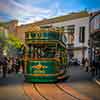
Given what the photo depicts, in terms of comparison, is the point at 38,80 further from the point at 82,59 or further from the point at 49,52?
the point at 82,59

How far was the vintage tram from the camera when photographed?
275 centimetres

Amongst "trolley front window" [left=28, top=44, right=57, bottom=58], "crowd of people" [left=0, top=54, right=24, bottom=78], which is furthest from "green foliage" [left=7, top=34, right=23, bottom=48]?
"trolley front window" [left=28, top=44, right=57, bottom=58]

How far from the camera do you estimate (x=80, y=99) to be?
194cm

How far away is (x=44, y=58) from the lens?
284 centimetres

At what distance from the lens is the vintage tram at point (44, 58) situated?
108 inches

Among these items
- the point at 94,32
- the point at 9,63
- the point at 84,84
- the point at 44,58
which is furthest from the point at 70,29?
the point at 44,58

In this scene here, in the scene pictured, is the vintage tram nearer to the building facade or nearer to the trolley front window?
the trolley front window

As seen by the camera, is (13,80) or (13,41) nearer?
(13,41)

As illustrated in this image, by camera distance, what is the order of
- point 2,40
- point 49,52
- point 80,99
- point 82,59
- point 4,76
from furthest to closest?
point 49,52 < point 4,76 < point 80,99 < point 82,59 < point 2,40

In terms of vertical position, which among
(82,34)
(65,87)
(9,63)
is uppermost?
(82,34)

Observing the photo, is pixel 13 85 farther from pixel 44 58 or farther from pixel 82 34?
pixel 82 34

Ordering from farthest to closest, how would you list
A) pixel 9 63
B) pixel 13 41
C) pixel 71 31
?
1. pixel 9 63
2. pixel 71 31
3. pixel 13 41

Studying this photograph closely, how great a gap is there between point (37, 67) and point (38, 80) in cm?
14

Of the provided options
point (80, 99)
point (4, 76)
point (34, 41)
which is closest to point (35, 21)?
point (80, 99)
